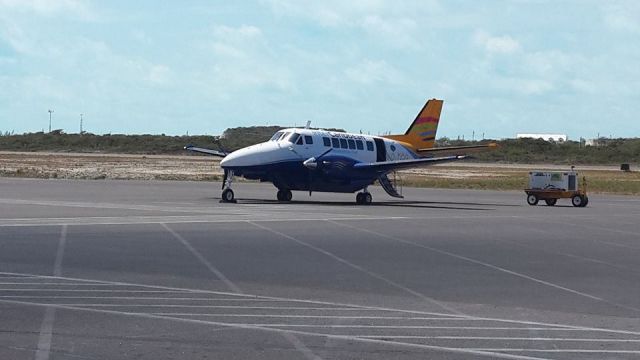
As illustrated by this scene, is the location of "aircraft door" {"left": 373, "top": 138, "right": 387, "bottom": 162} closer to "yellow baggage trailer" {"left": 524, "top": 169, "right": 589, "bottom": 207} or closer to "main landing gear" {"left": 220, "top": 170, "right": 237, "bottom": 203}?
"yellow baggage trailer" {"left": 524, "top": 169, "right": 589, "bottom": 207}

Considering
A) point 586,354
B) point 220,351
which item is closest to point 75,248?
point 220,351

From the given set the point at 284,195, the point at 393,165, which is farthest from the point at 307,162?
the point at 393,165

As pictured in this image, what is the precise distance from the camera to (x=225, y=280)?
594 inches

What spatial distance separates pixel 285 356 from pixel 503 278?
7.29 metres

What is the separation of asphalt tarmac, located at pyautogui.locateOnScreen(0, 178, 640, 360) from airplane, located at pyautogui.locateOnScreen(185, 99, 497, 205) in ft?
24.0

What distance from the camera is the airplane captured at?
36.8m

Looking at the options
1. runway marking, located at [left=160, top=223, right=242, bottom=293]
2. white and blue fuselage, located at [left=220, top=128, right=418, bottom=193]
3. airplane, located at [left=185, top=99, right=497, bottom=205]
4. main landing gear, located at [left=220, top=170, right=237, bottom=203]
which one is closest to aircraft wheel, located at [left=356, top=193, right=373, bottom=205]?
airplane, located at [left=185, top=99, right=497, bottom=205]

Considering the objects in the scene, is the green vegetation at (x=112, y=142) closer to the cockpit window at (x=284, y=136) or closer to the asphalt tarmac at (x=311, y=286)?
the cockpit window at (x=284, y=136)

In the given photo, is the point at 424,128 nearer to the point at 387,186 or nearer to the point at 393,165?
the point at 387,186

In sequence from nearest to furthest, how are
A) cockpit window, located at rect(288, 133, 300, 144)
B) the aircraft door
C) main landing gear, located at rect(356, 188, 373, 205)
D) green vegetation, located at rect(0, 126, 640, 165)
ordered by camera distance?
cockpit window, located at rect(288, 133, 300, 144) < main landing gear, located at rect(356, 188, 373, 205) < the aircraft door < green vegetation, located at rect(0, 126, 640, 165)

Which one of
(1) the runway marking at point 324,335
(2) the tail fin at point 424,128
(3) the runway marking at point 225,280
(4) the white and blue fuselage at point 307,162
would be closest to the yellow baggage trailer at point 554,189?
(2) the tail fin at point 424,128

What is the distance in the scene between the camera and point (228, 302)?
42.3ft

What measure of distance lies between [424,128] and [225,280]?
30009mm

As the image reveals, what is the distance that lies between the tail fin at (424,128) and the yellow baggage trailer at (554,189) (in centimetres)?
568
